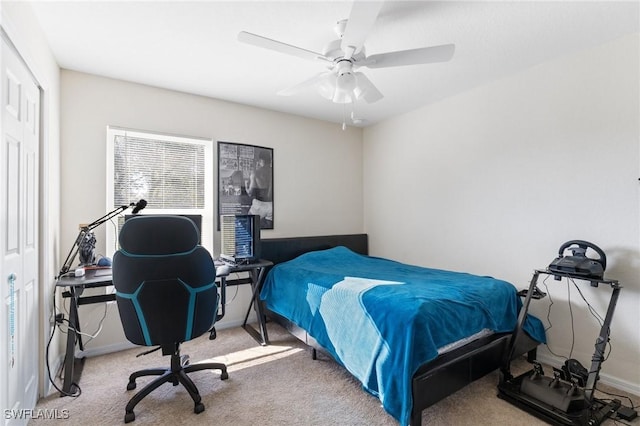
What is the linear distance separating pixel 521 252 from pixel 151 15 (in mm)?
3391

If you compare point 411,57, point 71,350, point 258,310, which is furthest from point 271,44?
point 71,350

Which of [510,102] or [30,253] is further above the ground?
[510,102]

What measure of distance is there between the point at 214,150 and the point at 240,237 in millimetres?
1006

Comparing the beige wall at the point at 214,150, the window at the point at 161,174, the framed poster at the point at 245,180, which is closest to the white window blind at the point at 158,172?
the window at the point at 161,174

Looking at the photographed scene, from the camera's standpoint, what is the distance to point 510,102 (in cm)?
287

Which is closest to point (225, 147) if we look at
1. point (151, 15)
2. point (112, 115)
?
point (112, 115)

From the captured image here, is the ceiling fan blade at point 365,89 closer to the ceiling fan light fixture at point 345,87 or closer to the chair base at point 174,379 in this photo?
the ceiling fan light fixture at point 345,87

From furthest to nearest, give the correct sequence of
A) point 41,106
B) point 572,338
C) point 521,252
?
point 521,252
point 572,338
point 41,106

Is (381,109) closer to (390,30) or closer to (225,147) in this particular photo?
(390,30)

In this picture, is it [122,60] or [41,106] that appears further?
[122,60]

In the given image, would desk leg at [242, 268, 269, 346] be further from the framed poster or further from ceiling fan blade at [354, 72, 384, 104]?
ceiling fan blade at [354, 72, 384, 104]

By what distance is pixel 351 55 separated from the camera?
190 centimetres

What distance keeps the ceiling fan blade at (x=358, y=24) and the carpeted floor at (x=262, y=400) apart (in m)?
2.21

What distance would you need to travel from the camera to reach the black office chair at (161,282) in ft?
5.90
